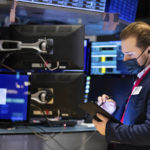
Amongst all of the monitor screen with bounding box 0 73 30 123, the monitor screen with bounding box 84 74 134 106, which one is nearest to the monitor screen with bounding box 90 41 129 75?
the monitor screen with bounding box 84 74 134 106

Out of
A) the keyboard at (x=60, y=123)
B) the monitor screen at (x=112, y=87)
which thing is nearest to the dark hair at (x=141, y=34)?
the monitor screen at (x=112, y=87)

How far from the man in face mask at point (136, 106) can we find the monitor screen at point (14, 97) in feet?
2.54

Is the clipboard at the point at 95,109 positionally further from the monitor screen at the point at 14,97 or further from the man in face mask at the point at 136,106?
the monitor screen at the point at 14,97

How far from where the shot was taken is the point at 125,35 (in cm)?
142

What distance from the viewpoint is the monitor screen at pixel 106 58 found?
255cm

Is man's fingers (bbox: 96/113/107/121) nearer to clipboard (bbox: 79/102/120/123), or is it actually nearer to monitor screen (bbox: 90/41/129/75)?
clipboard (bbox: 79/102/120/123)

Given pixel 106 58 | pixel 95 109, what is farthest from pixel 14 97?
pixel 106 58

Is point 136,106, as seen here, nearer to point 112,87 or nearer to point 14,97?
point 112,87

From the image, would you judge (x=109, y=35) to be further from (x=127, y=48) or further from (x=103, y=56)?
(x=127, y=48)

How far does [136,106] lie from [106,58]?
1.34 meters

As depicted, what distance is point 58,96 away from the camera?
6.59 ft

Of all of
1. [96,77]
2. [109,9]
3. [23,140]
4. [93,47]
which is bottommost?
[23,140]

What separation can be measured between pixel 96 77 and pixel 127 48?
2.82 ft

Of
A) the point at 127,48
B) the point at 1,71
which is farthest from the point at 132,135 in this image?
the point at 1,71
